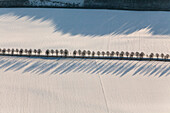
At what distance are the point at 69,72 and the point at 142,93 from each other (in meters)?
7.75

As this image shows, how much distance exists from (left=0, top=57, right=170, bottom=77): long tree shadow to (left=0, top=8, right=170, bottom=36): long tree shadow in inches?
271

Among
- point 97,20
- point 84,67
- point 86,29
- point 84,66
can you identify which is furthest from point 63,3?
point 84,67

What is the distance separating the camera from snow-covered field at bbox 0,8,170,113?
31.2m

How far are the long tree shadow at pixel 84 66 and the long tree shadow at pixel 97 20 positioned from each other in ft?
22.6

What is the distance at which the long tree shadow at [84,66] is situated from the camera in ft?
116

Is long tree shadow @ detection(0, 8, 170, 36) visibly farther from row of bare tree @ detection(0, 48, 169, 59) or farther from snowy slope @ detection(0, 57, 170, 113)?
snowy slope @ detection(0, 57, 170, 113)

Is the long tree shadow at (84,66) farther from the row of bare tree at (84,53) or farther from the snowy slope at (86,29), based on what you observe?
the snowy slope at (86,29)

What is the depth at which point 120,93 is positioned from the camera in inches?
1278

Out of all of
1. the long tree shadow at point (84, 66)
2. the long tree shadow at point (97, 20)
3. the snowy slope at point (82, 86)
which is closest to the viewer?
the snowy slope at point (82, 86)

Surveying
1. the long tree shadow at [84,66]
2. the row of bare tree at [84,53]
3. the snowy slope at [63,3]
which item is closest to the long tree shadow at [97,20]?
the snowy slope at [63,3]

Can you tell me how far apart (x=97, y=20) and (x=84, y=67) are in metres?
11.8

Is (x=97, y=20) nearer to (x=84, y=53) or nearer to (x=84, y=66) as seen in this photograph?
(x=84, y=53)

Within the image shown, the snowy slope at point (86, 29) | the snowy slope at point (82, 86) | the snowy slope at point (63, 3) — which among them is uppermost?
the snowy slope at point (63, 3)

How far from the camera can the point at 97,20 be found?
151ft
